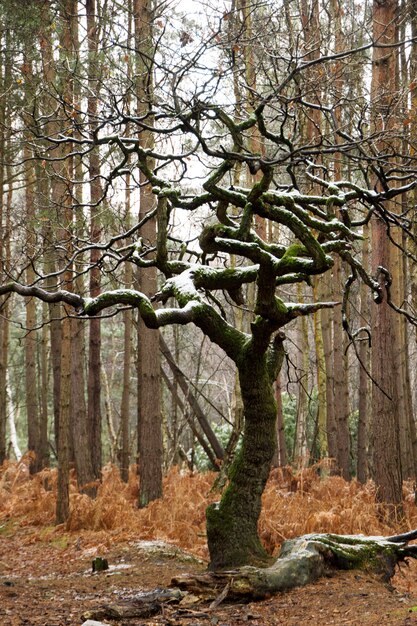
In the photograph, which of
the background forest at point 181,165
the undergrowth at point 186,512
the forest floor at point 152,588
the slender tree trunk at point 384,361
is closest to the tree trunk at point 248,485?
the background forest at point 181,165

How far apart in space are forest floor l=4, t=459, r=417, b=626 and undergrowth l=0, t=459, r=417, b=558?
20mm

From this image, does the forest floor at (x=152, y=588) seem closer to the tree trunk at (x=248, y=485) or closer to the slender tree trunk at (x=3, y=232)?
the tree trunk at (x=248, y=485)

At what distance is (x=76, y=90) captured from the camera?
13867 mm

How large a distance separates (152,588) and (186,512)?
3.63 m

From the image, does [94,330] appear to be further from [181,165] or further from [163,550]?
[163,550]

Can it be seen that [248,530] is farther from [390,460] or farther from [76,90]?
[76,90]

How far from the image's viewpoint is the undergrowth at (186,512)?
1009 cm

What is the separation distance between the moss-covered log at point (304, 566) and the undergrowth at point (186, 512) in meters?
2.38

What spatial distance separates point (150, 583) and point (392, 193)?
5.07 m

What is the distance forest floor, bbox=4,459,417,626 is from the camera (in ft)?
19.3

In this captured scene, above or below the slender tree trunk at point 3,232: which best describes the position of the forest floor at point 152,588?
below

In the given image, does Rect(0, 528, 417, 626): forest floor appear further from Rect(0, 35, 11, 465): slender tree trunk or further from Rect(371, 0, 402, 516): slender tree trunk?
Rect(0, 35, 11, 465): slender tree trunk

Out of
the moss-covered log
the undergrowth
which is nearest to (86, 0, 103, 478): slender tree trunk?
the undergrowth

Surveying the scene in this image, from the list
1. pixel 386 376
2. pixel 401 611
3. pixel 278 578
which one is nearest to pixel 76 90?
pixel 386 376
